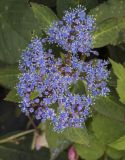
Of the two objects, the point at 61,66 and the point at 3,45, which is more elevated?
the point at 3,45

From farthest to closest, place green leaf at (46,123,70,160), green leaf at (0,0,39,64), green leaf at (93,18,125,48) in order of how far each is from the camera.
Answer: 1. green leaf at (46,123,70,160)
2. green leaf at (0,0,39,64)
3. green leaf at (93,18,125,48)

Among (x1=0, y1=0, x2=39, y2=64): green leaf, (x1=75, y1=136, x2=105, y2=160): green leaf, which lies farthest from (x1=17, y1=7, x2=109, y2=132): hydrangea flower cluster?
(x1=75, y1=136, x2=105, y2=160): green leaf

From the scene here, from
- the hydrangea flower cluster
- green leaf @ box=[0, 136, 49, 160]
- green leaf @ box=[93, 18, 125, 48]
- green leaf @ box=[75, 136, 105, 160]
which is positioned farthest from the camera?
green leaf @ box=[0, 136, 49, 160]

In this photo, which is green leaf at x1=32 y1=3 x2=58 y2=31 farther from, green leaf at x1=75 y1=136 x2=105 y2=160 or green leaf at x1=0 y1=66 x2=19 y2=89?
green leaf at x1=75 y1=136 x2=105 y2=160

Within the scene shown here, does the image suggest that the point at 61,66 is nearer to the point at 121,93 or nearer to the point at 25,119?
the point at 121,93

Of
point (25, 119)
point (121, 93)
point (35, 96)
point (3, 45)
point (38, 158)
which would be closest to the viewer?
point (35, 96)

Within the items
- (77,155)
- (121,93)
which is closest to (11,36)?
(121,93)

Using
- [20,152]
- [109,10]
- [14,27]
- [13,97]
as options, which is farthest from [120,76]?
[20,152]
